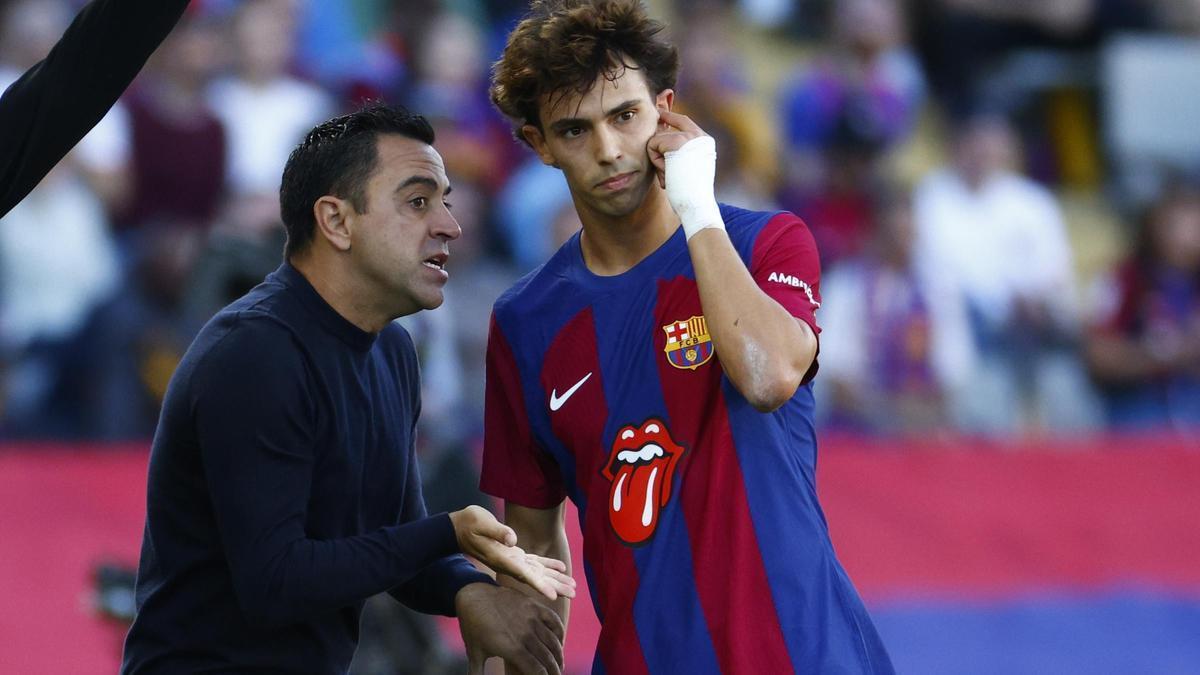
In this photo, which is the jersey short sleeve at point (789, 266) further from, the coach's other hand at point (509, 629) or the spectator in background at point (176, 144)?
the spectator in background at point (176, 144)

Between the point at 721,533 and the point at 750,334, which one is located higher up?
the point at 750,334

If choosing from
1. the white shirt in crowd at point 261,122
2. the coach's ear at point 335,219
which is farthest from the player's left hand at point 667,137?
the white shirt in crowd at point 261,122

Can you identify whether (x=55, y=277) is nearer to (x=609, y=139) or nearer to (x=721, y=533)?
(x=609, y=139)

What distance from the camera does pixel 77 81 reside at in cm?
307

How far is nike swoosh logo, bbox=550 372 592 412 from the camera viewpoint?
3.83 meters

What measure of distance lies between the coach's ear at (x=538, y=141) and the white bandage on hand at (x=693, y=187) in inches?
13.8

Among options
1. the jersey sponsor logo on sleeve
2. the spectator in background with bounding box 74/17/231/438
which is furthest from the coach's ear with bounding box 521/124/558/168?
the spectator in background with bounding box 74/17/231/438

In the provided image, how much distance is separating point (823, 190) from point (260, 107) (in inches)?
153

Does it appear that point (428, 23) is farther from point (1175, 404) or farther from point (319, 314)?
point (319, 314)

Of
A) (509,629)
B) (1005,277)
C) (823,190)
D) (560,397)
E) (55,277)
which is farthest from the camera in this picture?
(1005,277)

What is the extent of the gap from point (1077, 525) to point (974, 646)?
1.21 meters

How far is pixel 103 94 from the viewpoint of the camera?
3.10 metres

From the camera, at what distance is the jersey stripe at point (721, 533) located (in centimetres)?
355

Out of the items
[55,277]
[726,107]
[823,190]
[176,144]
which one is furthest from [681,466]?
[823,190]
